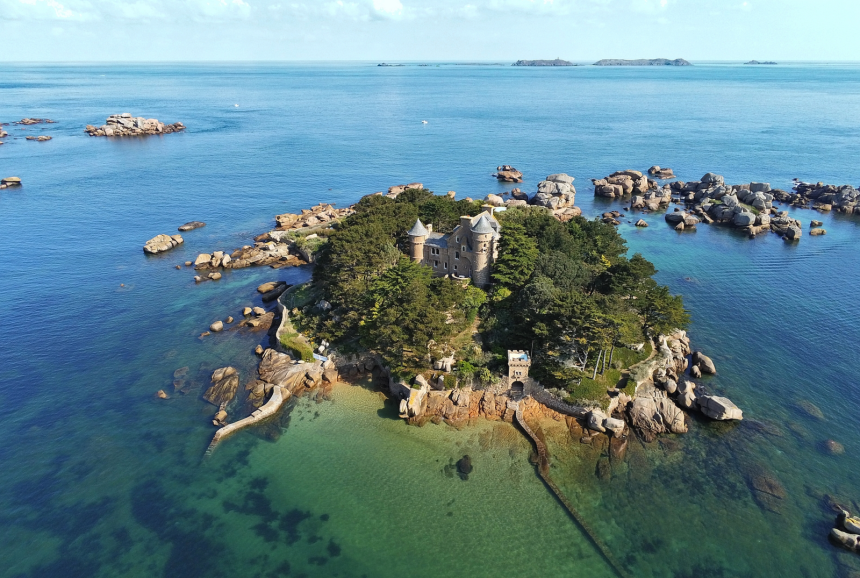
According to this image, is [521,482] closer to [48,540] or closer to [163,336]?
[48,540]

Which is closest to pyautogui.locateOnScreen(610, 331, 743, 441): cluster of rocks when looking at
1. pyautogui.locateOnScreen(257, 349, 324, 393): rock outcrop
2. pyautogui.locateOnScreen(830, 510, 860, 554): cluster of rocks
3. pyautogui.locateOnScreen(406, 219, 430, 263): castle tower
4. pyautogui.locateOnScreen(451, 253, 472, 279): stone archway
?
pyautogui.locateOnScreen(830, 510, 860, 554): cluster of rocks

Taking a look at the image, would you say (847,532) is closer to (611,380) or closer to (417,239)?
(611,380)

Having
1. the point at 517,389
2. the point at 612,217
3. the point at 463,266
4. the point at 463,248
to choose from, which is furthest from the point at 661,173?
the point at 517,389

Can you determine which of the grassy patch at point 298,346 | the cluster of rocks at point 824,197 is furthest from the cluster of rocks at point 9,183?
the cluster of rocks at point 824,197

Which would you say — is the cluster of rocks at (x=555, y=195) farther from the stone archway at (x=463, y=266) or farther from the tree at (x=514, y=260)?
the stone archway at (x=463, y=266)

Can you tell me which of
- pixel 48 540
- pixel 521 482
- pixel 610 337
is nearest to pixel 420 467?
pixel 521 482

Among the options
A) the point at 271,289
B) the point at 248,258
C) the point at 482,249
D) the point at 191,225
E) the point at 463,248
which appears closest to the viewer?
the point at 482,249

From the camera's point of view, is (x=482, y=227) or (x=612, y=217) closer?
(x=482, y=227)
